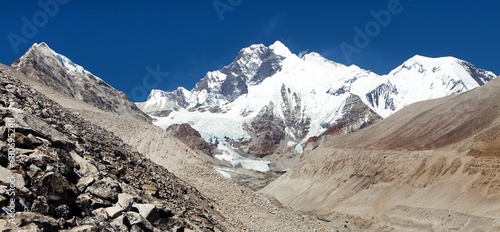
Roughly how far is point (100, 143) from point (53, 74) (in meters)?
126

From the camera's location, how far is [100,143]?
2344cm

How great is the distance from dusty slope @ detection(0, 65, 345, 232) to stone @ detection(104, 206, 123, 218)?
1092cm

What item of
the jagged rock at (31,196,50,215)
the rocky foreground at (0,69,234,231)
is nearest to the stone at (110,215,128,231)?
the rocky foreground at (0,69,234,231)

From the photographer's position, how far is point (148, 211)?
15312 mm

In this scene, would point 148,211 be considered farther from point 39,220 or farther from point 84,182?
point 39,220

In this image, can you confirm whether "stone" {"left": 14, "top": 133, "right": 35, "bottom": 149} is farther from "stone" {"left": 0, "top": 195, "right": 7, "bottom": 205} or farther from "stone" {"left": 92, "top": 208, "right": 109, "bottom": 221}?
"stone" {"left": 0, "top": 195, "right": 7, "bottom": 205}

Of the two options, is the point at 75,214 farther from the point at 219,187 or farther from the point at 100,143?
the point at 219,187

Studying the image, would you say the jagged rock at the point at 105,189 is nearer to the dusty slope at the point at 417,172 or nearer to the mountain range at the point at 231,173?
the mountain range at the point at 231,173

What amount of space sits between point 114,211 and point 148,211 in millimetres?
2017

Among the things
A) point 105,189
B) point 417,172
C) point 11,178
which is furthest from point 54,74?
point 11,178

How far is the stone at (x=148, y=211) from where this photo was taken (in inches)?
594

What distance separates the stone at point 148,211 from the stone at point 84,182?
1.37m

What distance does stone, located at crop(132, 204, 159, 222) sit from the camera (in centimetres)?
1510

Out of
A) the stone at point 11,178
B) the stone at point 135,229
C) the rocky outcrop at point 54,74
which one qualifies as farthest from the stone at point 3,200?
the rocky outcrop at point 54,74
